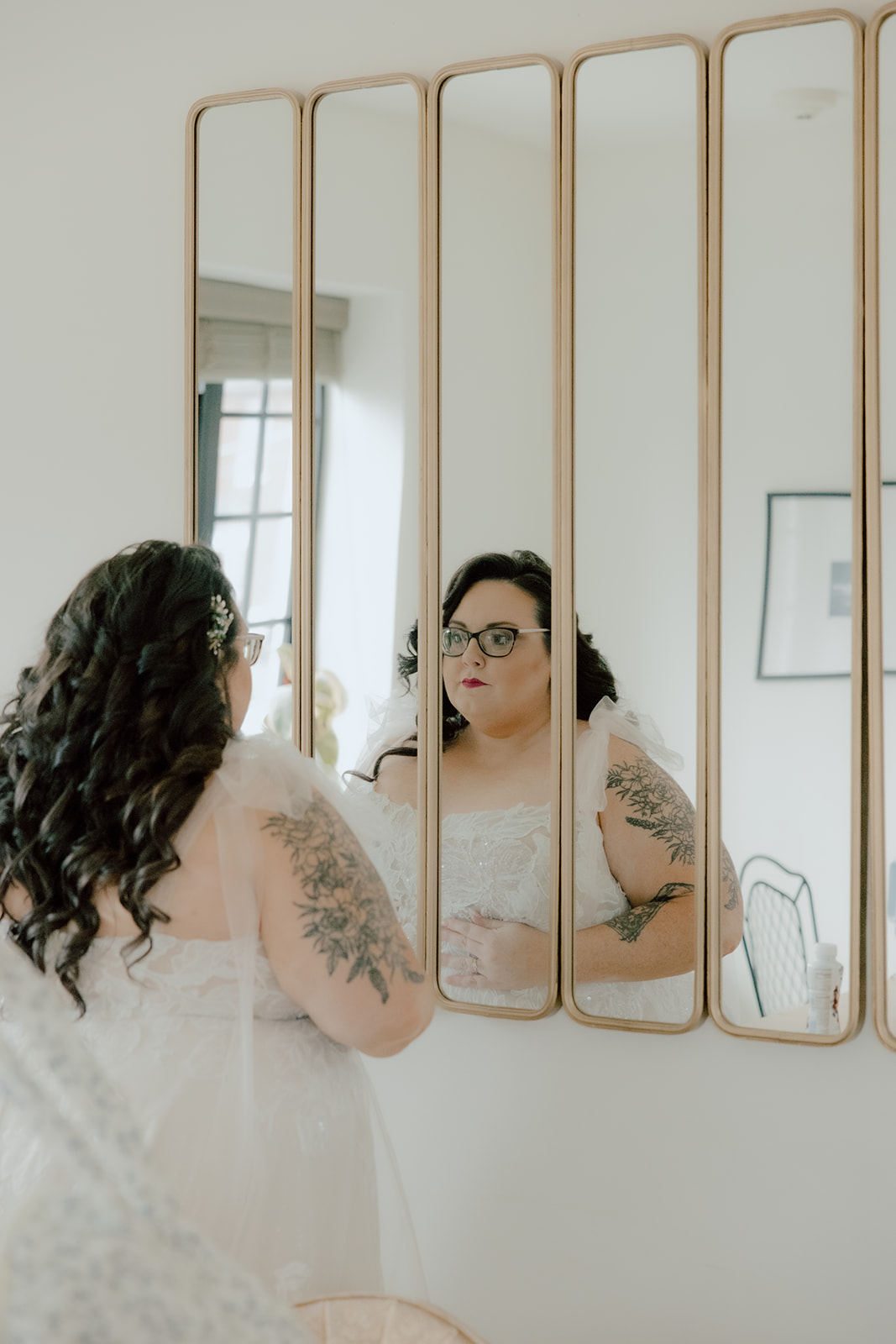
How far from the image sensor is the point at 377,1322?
1.01m

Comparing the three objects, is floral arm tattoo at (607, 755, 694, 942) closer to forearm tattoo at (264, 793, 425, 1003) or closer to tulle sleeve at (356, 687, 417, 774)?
tulle sleeve at (356, 687, 417, 774)

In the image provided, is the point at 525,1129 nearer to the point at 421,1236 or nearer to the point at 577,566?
the point at 421,1236

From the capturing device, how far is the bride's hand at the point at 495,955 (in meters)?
1.59

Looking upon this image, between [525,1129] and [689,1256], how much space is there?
287mm

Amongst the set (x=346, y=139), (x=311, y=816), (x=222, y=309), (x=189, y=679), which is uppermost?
(x=346, y=139)

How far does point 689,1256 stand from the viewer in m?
1.57

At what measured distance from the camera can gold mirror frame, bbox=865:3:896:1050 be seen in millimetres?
1409

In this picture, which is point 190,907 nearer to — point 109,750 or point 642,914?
point 109,750

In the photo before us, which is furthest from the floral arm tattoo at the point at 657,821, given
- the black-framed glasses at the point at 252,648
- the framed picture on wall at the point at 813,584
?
the black-framed glasses at the point at 252,648

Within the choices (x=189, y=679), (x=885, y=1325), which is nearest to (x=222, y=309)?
(x=189, y=679)

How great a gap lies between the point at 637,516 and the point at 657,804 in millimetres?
405

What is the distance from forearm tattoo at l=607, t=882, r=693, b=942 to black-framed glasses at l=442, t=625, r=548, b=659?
40 cm

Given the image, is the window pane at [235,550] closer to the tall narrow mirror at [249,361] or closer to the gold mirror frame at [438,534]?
the tall narrow mirror at [249,361]

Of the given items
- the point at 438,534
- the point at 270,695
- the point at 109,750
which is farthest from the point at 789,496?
the point at 109,750
